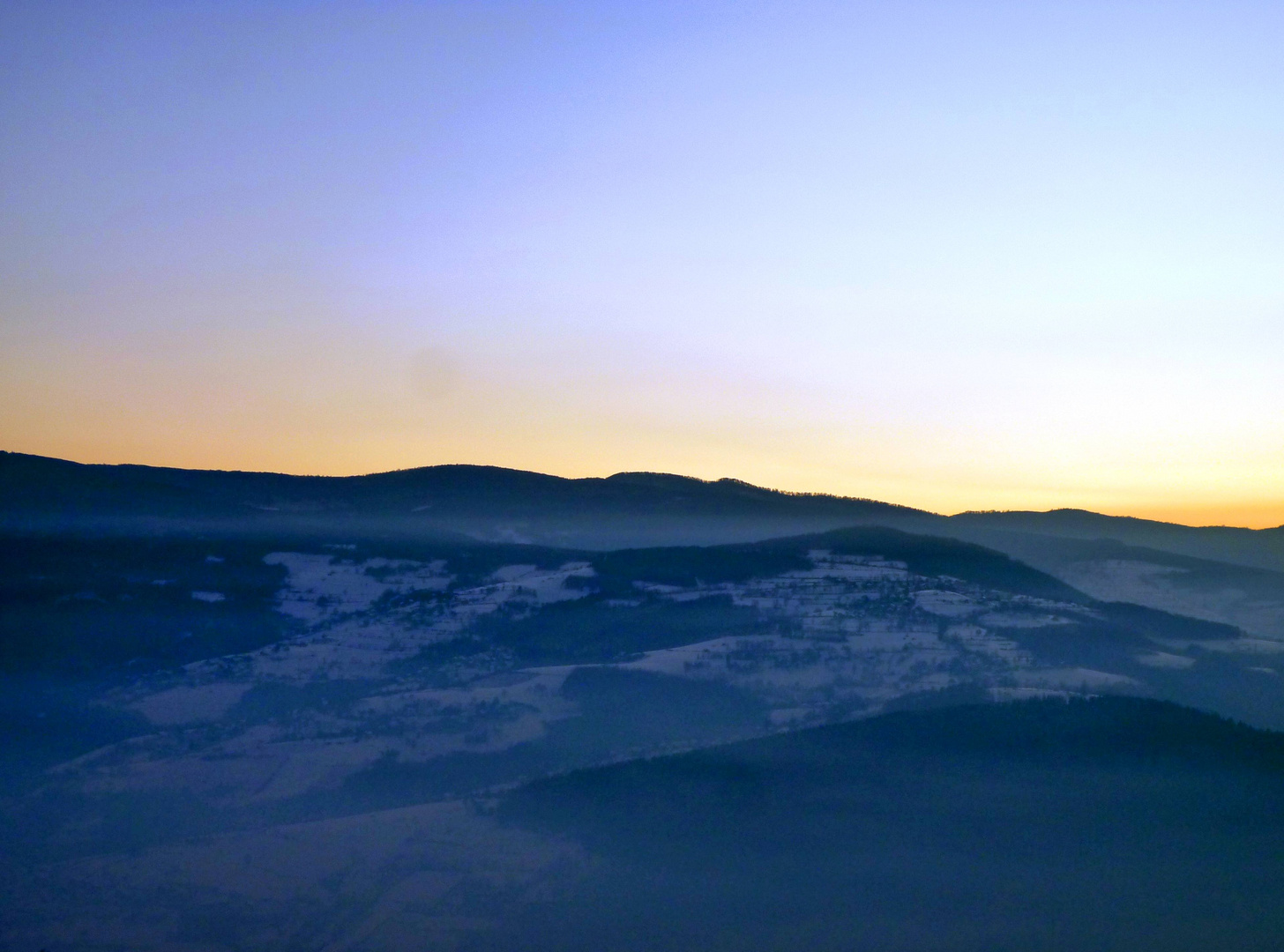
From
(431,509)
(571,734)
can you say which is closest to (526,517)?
(431,509)

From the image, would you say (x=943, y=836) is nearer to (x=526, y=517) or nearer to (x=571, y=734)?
(x=571, y=734)

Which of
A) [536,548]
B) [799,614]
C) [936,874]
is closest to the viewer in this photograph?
[936,874]

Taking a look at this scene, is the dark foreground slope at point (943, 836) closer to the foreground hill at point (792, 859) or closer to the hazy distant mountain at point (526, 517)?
the foreground hill at point (792, 859)

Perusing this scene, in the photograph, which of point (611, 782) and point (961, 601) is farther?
point (961, 601)

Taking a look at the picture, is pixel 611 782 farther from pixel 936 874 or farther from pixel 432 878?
pixel 936 874

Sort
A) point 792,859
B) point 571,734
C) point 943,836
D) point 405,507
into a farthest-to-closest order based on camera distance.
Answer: point 405,507 → point 571,734 → point 943,836 → point 792,859

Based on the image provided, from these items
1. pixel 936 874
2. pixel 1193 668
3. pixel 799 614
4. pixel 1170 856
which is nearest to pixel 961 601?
pixel 799 614

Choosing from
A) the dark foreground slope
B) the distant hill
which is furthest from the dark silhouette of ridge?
the dark foreground slope

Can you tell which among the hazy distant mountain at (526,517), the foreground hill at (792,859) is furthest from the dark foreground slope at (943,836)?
the hazy distant mountain at (526,517)
